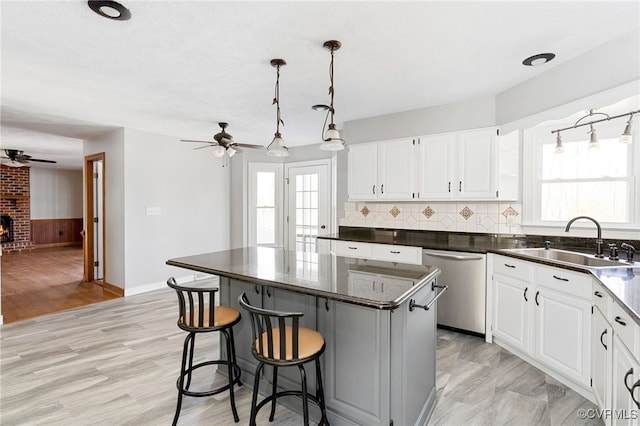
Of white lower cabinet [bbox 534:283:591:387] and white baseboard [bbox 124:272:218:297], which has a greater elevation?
white lower cabinet [bbox 534:283:591:387]

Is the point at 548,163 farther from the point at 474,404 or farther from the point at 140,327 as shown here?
the point at 140,327

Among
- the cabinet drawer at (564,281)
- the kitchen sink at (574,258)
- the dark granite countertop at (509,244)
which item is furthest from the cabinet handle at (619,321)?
the kitchen sink at (574,258)

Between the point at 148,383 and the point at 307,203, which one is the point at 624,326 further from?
the point at 307,203

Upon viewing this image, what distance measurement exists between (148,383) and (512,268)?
10.2 ft

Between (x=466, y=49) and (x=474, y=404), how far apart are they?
2.52 metres

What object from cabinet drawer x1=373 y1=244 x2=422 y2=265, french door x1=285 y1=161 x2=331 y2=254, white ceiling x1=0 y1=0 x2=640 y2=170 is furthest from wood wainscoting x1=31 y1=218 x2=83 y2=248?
cabinet drawer x1=373 y1=244 x2=422 y2=265

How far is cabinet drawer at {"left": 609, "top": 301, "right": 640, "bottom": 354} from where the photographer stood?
1438mm

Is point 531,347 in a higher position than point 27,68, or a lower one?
lower

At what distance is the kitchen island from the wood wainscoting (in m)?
10.4

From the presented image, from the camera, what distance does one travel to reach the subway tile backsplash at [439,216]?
11.8 ft

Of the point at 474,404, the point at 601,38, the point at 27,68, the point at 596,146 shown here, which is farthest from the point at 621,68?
the point at 27,68

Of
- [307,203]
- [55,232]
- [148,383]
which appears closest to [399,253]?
[148,383]

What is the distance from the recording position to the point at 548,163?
11.4 feet
